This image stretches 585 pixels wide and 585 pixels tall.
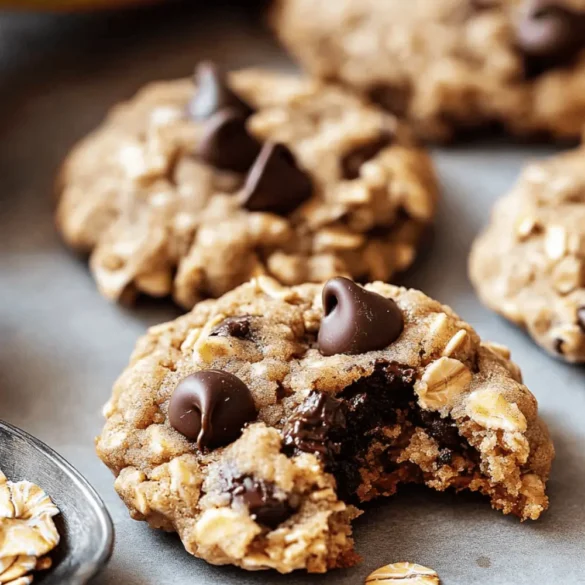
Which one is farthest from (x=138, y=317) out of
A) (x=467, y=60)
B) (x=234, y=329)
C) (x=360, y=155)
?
(x=467, y=60)

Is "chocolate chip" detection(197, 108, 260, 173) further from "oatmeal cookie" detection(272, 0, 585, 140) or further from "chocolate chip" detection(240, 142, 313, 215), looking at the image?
"oatmeal cookie" detection(272, 0, 585, 140)

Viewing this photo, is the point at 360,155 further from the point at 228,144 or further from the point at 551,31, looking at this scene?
the point at 551,31

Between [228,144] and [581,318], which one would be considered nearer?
[581,318]

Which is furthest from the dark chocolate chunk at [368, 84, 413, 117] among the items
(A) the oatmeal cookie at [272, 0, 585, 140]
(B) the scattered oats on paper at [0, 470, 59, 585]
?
(B) the scattered oats on paper at [0, 470, 59, 585]

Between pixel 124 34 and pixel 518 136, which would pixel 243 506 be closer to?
pixel 518 136

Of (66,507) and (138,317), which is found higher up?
(66,507)

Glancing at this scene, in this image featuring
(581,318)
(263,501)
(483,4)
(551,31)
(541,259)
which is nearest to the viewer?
(263,501)
